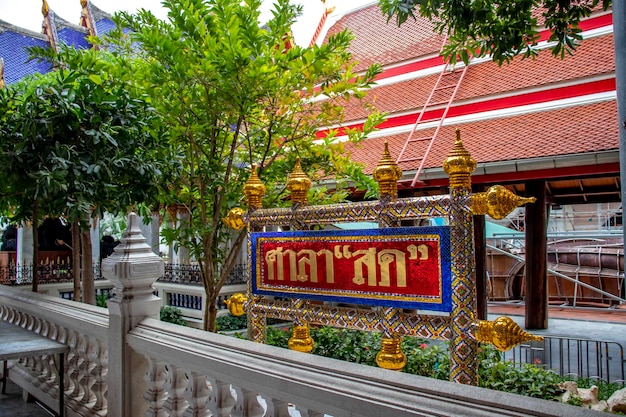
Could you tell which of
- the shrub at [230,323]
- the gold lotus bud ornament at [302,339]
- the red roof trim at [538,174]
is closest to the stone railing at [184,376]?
the gold lotus bud ornament at [302,339]

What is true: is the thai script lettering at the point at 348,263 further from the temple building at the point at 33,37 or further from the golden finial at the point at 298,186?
the temple building at the point at 33,37

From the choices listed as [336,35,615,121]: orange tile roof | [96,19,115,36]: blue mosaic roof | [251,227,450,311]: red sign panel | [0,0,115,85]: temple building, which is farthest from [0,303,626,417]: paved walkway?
[96,19,115,36]: blue mosaic roof

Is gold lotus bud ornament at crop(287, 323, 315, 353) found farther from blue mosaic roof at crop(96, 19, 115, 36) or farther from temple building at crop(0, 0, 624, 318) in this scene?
blue mosaic roof at crop(96, 19, 115, 36)

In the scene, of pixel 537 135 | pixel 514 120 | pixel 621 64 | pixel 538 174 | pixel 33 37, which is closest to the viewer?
pixel 621 64

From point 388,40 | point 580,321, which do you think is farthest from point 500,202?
point 580,321

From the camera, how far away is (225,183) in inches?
196

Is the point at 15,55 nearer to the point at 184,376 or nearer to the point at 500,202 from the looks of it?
the point at 184,376

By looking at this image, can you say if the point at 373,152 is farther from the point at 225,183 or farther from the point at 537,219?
the point at 225,183

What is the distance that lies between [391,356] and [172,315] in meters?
9.73

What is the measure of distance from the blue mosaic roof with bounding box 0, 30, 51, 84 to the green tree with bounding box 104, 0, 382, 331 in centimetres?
1173

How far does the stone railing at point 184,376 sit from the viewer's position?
61.9 inches

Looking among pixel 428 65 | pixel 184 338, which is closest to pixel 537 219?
pixel 428 65

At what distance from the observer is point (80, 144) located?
14.2ft

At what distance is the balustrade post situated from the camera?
2861 mm
